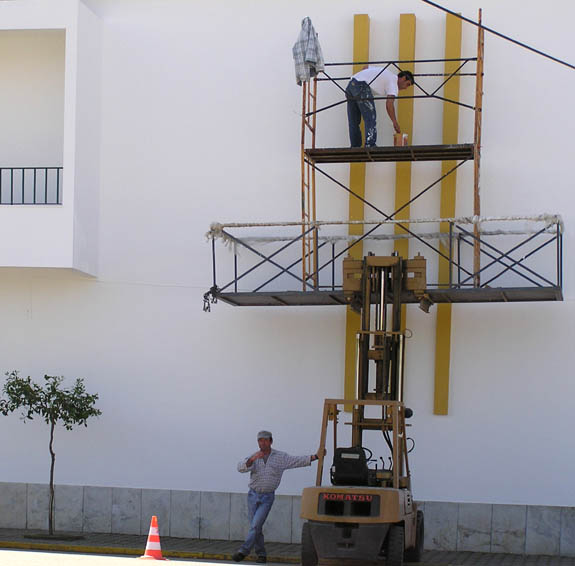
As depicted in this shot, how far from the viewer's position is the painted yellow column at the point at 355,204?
16656mm

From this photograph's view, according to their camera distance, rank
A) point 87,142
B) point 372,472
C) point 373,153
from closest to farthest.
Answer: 1. point 372,472
2. point 373,153
3. point 87,142

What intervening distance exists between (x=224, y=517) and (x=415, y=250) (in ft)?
15.2

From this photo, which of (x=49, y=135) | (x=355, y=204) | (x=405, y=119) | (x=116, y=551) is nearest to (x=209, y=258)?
(x=355, y=204)

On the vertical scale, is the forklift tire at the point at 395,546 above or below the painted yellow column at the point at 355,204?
below

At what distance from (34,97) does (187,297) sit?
4043 mm

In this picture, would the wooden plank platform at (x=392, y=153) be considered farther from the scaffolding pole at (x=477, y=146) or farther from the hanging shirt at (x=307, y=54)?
the hanging shirt at (x=307, y=54)

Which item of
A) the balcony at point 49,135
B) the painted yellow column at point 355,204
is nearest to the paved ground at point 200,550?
the painted yellow column at point 355,204

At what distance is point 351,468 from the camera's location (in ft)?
43.4

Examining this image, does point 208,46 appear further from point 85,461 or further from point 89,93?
point 85,461

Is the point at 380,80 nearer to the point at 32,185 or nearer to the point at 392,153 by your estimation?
the point at 392,153

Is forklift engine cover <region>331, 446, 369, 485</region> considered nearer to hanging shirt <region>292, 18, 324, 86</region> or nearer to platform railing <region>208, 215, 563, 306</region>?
platform railing <region>208, 215, 563, 306</region>

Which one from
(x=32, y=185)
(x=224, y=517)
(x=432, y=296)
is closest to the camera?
(x=432, y=296)

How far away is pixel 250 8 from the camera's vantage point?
57.7 ft

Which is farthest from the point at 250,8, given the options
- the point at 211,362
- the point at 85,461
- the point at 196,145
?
the point at 85,461
